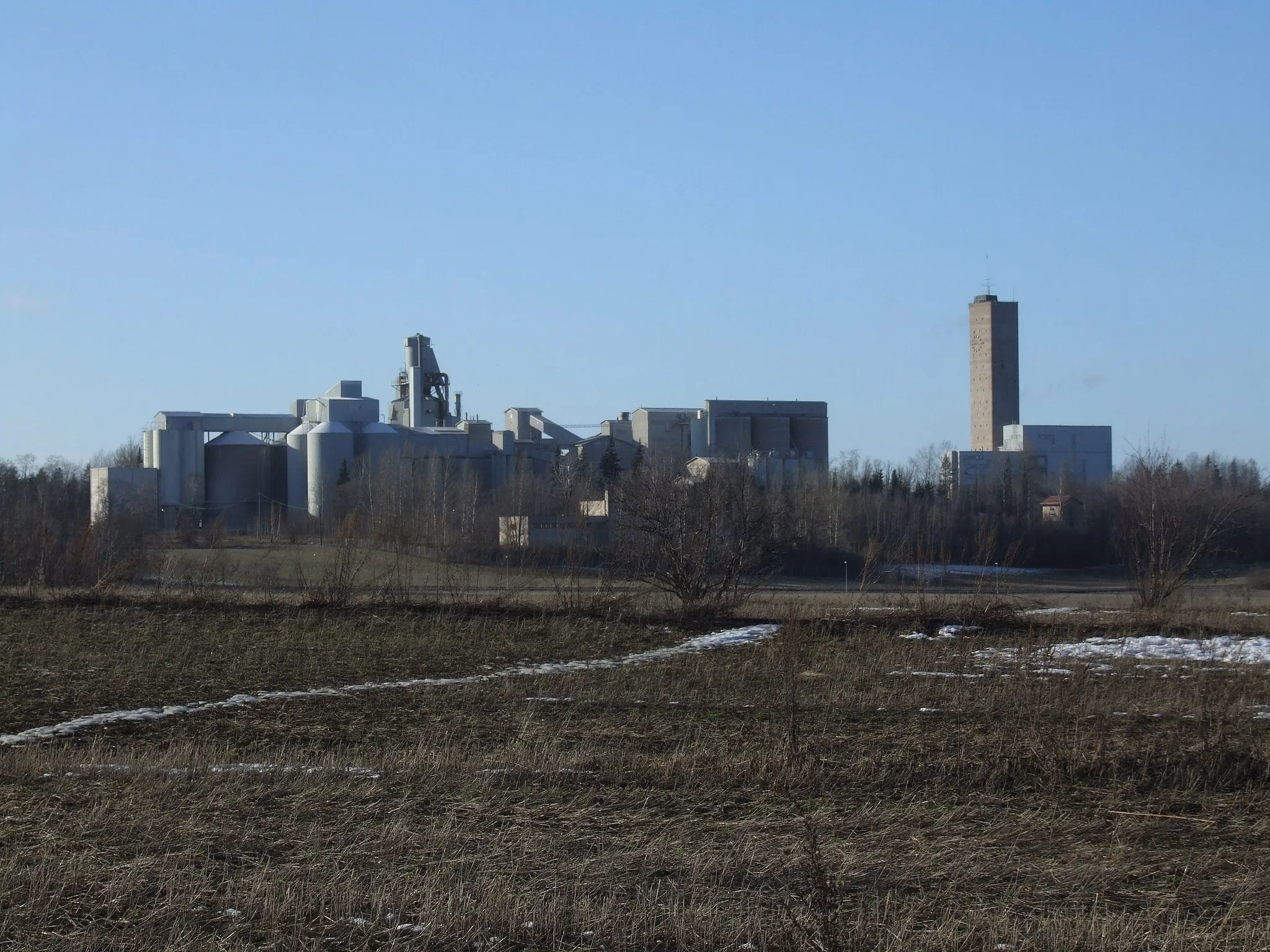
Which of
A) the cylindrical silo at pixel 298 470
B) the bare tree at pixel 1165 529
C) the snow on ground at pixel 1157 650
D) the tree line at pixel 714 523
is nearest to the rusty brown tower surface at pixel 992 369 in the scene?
the tree line at pixel 714 523

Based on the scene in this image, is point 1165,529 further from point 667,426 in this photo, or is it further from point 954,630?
point 667,426

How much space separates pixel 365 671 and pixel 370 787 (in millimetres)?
8678

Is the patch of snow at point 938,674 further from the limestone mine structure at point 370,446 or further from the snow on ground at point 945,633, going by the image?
the limestone mine structure at point 370,446

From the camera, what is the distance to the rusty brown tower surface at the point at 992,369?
122688 millimetres

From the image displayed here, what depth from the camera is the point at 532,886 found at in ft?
20.8

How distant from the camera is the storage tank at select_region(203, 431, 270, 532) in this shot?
7356 cm

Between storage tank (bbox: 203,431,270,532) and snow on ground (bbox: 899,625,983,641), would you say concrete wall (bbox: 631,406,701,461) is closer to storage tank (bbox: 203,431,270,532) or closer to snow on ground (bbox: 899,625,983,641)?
storage tank (bbox: 203,431,270,532)

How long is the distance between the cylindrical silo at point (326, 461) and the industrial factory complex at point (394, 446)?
67 mm

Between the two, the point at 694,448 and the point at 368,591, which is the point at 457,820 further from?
the point at 694,448

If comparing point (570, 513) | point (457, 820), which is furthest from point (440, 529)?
A: point (457, 820)

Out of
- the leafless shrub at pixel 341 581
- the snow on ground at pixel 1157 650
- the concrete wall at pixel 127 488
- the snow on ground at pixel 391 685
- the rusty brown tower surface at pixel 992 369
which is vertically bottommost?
the snow on ground at pixel 391 685

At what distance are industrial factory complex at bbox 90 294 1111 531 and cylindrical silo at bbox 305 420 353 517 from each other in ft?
0.22

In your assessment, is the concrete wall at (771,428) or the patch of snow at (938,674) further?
the concrete wall at (771,428)

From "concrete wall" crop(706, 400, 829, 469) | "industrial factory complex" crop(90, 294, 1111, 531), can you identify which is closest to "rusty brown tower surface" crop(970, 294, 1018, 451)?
"industrial factory complex" crop(90, 294, 1111, 531)
